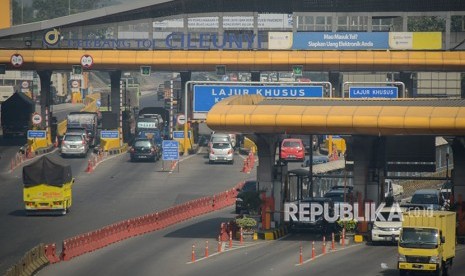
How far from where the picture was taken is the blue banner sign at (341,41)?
92312mm

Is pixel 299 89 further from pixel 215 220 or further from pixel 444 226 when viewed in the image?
pixel 444 226

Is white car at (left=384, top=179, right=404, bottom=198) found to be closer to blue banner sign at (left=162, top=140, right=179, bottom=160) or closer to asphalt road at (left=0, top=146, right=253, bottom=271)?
asphalt road at (left=0, top=146, right=253, bottom=271)

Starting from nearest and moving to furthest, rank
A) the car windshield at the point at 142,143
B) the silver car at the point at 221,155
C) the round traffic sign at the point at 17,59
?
the silver car at the point at 221,155, the car windshield at the point at 142,143, the round traffic sign at the point at 17,59

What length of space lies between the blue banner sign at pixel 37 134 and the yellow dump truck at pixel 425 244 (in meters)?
50.5

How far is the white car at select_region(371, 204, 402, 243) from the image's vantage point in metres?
51.8

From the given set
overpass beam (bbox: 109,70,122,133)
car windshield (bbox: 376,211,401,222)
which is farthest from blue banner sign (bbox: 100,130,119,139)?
car windshield (bbox: 376,211,401,222)

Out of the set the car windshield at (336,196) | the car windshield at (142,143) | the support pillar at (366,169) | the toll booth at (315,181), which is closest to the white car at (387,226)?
the support pillar at (366,169)

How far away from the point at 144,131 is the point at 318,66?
48.9ft

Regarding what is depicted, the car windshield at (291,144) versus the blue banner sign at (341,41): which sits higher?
the blue banner sign at (341,41)

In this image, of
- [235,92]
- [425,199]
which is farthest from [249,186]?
[425,199]

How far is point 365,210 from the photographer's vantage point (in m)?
53.9

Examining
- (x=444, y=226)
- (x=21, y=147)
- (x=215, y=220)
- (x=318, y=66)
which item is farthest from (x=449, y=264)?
(x=21, y=147)

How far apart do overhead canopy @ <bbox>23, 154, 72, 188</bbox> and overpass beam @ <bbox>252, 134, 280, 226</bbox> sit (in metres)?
11.1

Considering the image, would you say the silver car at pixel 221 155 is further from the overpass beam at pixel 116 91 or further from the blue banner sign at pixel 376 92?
the blue banner sign at pixel 376 92
